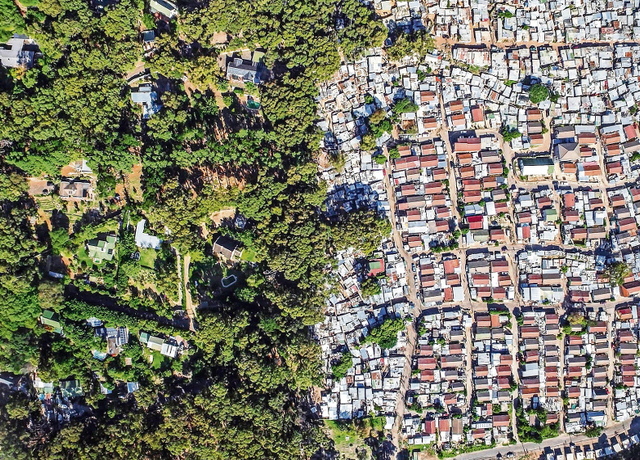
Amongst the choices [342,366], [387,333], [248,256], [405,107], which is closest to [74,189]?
[248,256]

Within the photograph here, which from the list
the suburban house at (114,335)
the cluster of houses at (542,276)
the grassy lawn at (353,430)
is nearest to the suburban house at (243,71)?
the suburban house at (114,335)

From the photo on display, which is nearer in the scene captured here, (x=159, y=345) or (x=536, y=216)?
(x=159, y=345)

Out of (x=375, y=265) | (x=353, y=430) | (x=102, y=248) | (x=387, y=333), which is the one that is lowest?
(x=353, y=430)

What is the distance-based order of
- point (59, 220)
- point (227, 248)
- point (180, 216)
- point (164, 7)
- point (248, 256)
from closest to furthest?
point (180, 216) < point (164, 7) < point (227, 248) < point (59, 220) < point (248, 256)

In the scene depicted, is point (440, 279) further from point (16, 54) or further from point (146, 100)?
point (16, 54)

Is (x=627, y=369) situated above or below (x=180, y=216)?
below

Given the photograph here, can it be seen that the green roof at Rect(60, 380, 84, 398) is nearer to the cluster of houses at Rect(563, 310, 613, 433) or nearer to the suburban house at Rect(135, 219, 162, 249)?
the suburban house at Rect(135, 219, 162, 249)
